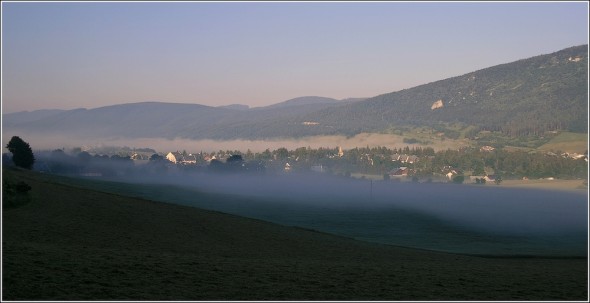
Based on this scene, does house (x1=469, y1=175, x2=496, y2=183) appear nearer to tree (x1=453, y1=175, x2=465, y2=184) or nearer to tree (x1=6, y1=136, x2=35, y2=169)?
tree (x1=453, y1=175, x2=465, y2=184)

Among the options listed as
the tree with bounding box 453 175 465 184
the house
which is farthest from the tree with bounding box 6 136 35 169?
the house

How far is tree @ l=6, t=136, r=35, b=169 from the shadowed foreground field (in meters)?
49.3

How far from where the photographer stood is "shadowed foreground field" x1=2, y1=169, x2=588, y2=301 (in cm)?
2317

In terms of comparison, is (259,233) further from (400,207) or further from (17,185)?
(400,207)

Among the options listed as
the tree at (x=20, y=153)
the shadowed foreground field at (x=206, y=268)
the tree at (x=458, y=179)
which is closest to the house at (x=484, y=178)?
the tree at (x=458, y=179)

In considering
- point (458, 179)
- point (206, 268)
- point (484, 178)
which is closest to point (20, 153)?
point (206, 268)

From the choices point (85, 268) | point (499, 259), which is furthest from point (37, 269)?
point (499, 259)

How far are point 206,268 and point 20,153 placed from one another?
77478mm

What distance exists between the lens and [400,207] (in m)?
112

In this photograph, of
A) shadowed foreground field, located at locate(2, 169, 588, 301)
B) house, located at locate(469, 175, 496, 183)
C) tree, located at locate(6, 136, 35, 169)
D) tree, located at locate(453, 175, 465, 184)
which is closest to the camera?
shadowed foreground field, located at locate(2, 169, 588, 301)

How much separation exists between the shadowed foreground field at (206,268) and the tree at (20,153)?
49.3 m

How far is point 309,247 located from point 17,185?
21.2 metres

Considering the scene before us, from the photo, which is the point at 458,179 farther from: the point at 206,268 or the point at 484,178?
the point at 206,268

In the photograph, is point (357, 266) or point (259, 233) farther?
point (259, 233)
